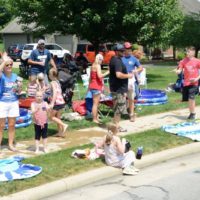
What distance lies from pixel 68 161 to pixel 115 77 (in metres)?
2.82

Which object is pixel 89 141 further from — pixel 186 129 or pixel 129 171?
pixel 186 129

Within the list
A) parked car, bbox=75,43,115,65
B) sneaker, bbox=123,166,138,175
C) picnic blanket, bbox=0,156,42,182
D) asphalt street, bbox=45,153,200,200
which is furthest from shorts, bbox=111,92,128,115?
parked car, bbox=75,43,115,65

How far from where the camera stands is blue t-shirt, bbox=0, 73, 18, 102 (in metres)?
8.21

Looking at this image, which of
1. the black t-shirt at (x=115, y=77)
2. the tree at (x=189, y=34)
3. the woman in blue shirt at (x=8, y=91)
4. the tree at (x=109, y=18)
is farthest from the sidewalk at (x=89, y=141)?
the tree at (x=189, y=34)

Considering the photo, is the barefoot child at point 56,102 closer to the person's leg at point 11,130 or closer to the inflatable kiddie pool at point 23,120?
the person's leg at point 11,130

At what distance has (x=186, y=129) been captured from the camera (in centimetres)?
1014

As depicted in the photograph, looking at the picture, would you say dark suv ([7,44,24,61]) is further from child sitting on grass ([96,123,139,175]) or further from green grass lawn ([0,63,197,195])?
child sitting on grass ([96,123,139,175])

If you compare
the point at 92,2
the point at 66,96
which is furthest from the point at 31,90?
the point at 92,2

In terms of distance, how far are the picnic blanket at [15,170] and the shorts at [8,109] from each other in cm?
101

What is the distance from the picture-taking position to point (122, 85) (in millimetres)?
9945

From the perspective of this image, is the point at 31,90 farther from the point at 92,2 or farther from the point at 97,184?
the point at 92,2

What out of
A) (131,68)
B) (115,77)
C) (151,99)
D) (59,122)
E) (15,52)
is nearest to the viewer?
(59,122)

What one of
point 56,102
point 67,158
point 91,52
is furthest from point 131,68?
point 91,52

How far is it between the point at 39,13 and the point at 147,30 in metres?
4.92
